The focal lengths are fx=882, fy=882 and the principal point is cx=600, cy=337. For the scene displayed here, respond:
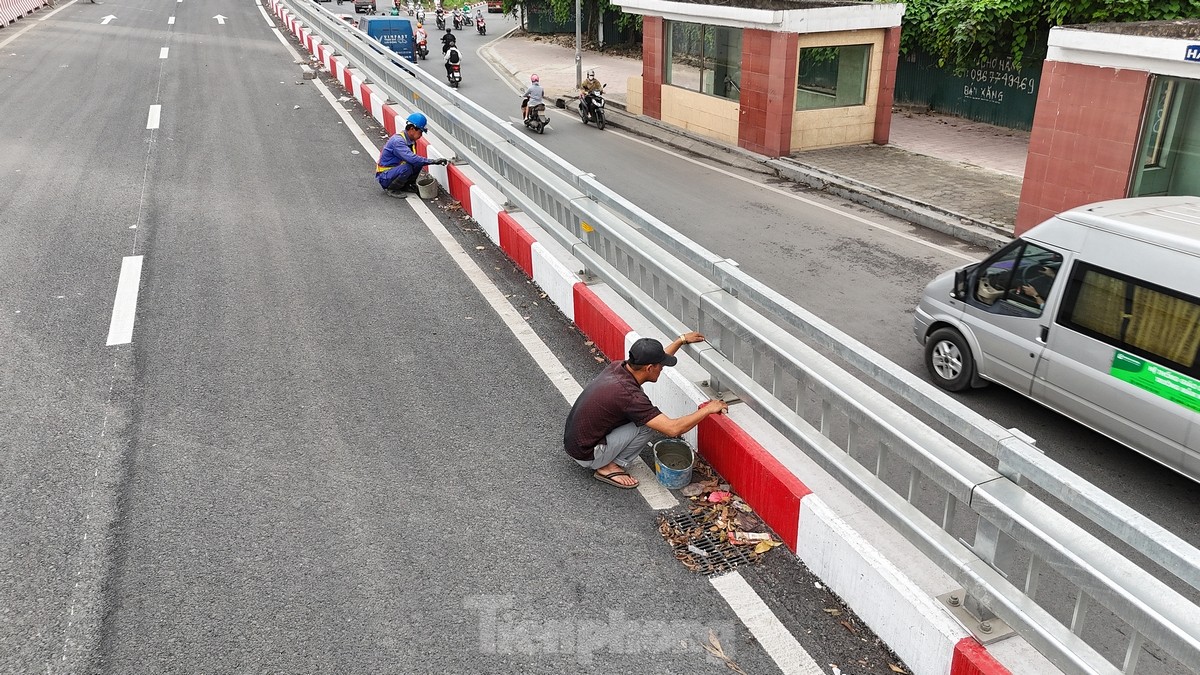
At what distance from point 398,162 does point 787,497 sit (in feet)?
26.7

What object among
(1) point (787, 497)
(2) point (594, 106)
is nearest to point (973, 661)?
(1) point (787, 497)

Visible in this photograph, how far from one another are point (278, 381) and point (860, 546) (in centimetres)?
443

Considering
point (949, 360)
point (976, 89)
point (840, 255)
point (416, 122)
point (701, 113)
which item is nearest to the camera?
point (949, 360)

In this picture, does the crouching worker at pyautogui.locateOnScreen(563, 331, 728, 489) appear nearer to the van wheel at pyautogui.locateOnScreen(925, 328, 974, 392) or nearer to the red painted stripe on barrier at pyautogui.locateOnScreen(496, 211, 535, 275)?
the red painted stripe on barrier at pyautogui.locateOnScreen(496, 211, 535, 275)

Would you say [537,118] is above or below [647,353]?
below

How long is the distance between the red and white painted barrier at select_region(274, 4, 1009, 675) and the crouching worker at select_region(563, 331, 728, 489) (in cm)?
32

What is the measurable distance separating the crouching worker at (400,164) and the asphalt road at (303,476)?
64cm

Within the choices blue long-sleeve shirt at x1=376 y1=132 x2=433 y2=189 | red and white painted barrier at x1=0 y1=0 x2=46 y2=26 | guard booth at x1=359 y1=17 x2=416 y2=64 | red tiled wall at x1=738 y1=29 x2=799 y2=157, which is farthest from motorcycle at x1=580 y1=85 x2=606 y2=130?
red and white painted barrier at x1=0 y1=0 x2=46 y2=26

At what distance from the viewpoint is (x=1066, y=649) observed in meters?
3.35

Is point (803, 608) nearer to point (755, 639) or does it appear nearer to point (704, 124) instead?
point (755, 639)

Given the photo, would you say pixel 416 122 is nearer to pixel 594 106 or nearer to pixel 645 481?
pixel 645 481

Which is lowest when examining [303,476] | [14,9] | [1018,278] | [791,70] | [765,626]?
[765,626]

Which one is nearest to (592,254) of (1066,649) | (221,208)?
(1066,649)

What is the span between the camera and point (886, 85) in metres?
18.6
